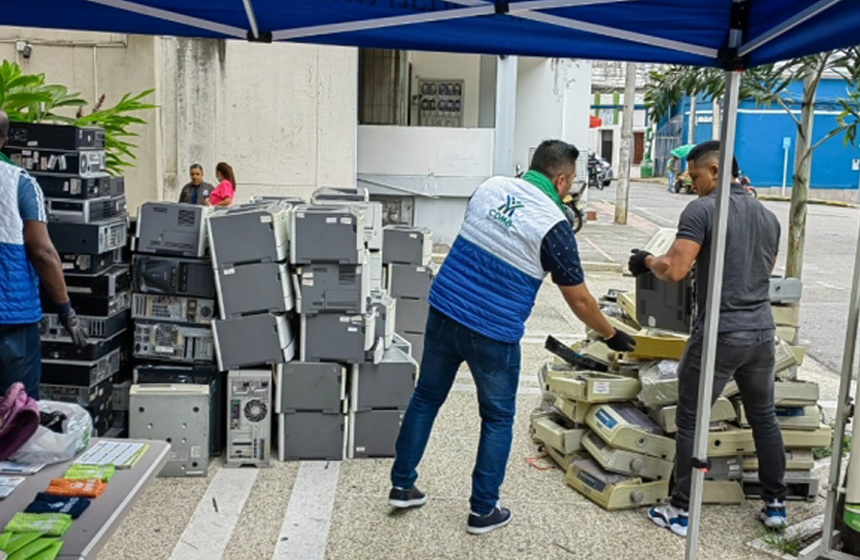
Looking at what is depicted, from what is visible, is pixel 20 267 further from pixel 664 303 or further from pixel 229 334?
pixel 664 303

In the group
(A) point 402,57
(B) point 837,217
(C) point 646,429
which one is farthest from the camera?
(B) point 837,217

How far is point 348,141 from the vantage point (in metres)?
15.0

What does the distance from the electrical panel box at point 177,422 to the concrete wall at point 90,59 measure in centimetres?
915

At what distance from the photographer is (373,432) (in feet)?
18.6

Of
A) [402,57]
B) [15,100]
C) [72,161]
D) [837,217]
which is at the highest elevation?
[402,57]

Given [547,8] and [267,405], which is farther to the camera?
[267,405]

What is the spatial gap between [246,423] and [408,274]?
8.93 feet

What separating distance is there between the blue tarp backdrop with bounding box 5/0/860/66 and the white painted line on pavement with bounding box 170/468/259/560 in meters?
2.48

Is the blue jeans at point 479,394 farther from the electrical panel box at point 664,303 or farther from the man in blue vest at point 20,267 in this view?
the man in blue vest at point 20,267

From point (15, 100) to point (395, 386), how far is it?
3323mm

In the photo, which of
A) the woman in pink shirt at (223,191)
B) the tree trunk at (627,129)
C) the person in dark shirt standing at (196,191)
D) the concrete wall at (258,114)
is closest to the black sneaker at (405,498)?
the woman in pink shirt at (223,191)

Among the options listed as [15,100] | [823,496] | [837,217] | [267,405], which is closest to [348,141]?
[15,100]

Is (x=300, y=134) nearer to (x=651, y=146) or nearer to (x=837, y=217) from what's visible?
(x=837, y=217)

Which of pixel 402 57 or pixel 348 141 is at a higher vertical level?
pixel 402 57
